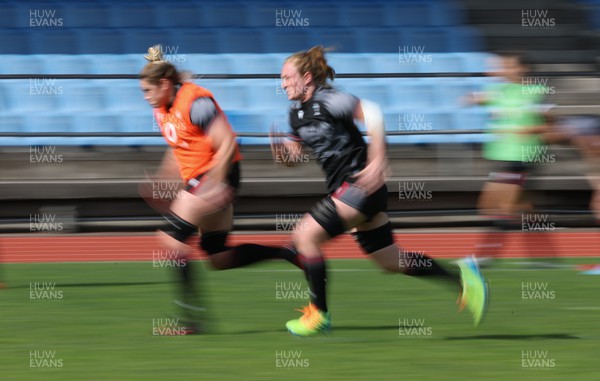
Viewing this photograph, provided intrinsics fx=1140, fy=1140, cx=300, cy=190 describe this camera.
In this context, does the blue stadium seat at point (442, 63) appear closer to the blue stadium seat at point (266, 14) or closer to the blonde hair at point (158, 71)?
the blue stadium seat at point (266, 14)

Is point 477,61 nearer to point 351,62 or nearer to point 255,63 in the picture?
point 351,62

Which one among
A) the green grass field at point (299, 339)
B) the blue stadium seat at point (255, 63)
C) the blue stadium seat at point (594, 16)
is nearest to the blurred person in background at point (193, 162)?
the green grass field at point (299, 339)

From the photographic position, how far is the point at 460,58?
17.6 metres

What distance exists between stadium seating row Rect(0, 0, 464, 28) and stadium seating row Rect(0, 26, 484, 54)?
16 centimetres

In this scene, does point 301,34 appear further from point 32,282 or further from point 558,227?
point 32,282

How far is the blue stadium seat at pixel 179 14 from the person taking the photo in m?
18.3

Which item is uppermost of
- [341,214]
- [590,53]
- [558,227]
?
[590,53]

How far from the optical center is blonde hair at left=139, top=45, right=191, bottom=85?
20.7 feet

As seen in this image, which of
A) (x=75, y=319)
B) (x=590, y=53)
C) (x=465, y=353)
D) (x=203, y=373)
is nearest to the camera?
(x=203, y=373)

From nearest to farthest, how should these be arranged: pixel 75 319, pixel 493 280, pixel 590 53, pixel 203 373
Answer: pixel 203 373 → pixel 75 319 → pixel 493 280 → pixel 590 53

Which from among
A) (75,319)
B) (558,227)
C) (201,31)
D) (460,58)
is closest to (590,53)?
(460,58)

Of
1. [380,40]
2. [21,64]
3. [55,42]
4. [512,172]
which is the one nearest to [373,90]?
[380,40]

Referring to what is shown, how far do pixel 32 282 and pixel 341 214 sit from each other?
4.14 metres

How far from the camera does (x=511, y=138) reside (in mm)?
9414
